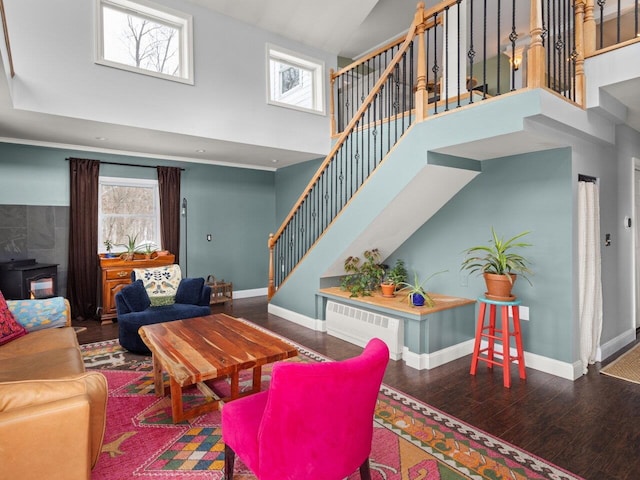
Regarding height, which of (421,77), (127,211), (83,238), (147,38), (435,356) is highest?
(147,38)

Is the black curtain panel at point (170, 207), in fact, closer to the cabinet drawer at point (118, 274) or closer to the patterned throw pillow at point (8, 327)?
the cabinet drawer at point (118, 274)

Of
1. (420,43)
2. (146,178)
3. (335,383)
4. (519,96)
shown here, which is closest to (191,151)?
(146,178)

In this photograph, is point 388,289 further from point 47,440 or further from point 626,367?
point 47,440

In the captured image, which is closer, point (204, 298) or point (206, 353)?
point (206, 353)

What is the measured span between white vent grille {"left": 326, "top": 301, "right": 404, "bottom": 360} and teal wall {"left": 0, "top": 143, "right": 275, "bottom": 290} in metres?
3.04

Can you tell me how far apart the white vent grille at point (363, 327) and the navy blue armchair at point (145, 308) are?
158 cm

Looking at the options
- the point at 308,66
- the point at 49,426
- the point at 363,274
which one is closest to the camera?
the point at 49,426

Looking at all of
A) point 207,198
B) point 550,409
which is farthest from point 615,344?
point 207,198

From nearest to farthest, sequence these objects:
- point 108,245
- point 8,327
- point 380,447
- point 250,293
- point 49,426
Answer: point 49,426 < point 380,447 < point 8,327 < point 108,245 < point 250,293

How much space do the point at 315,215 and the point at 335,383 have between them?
4.23 metres

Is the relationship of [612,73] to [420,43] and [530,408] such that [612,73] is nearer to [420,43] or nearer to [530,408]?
[420,43]

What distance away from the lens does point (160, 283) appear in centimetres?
477

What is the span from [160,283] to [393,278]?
2.94 metres

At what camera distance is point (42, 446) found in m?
1.45
